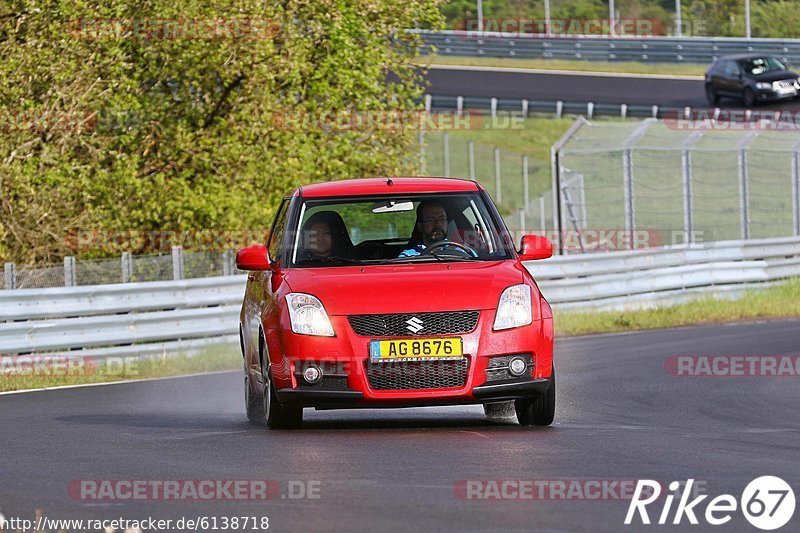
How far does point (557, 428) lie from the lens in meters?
10.4

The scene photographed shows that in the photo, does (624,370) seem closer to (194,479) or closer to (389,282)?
(389,282)

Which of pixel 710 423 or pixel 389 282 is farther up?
pixel 389 282

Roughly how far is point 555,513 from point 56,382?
10.7 meters

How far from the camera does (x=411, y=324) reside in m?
9.88

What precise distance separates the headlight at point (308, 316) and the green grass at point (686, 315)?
11581mm

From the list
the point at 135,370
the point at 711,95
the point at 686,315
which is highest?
the point at 711,95

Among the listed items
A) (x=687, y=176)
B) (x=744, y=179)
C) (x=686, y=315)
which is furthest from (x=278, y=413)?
(x=744, y=179)

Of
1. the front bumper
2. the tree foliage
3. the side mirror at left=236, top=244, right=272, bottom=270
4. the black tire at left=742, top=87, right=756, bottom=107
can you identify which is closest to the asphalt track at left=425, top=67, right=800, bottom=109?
the black tire at left=742, top=87, right=756, bottom=107

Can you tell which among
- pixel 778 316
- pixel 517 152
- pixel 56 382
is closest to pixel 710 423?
pixel 56 382

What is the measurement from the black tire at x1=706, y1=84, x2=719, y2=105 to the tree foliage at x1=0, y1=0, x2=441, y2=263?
22636 millimetres

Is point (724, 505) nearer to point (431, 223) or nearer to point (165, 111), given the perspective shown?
point (431, 223)

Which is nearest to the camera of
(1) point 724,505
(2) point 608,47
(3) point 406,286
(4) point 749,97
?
(1) point 724,505

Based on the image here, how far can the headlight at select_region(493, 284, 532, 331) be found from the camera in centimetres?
1008
